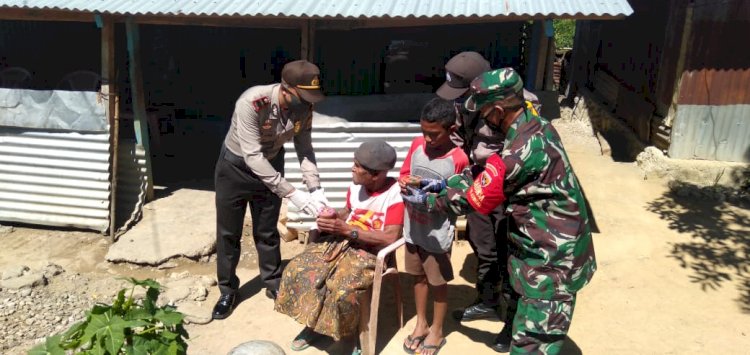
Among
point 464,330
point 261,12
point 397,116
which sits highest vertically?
point 261,12

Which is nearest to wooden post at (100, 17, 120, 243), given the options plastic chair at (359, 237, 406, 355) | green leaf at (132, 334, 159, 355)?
plastic chair at (359, 237, 406, 355)

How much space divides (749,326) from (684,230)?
1.75 m

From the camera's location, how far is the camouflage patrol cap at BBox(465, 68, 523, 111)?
8.50ft

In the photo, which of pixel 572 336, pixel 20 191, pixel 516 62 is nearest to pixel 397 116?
pixel 516 62

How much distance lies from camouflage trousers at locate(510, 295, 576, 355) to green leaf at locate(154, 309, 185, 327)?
5.30 ft

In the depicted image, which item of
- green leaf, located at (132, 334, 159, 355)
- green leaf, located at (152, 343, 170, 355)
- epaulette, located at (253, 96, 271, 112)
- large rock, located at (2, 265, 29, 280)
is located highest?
epaulette, located at (253, 96, 271, 112)

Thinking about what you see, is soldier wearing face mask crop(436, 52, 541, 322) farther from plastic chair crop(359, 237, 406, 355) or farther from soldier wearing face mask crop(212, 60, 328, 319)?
soldier wearing face mask crop(212, 60, 328, 319)

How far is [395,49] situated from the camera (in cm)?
747

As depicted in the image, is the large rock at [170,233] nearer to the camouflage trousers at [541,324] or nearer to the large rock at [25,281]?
the large rock at [25,281]

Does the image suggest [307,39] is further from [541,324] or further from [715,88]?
[715,88]

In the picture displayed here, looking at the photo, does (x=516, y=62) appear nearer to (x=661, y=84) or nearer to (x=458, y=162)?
(x=661, y=84)

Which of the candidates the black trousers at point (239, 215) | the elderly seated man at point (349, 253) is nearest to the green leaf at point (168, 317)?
the elderly seated man at point (349, 253)

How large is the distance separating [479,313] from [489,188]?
5.86ft

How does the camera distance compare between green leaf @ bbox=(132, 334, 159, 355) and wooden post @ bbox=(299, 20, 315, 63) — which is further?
wooden post @ bbox=(299, 20, 315, 63)
